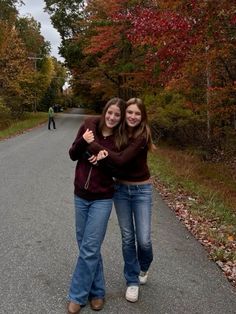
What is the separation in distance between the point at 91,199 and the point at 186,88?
12.1 m

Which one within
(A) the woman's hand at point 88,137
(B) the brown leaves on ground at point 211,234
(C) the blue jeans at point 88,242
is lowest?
Answer: (B) the brown leaves on ground at point 211,234

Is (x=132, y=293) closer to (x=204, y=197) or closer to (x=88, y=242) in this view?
(x=88, y=242)

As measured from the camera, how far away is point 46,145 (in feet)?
65.9

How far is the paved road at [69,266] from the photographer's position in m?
4.34

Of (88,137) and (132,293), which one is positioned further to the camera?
(132,293)

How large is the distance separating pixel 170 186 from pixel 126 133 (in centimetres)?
724

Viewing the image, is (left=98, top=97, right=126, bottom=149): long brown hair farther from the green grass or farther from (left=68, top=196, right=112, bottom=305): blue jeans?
the green grass

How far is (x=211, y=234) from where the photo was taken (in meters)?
7.11

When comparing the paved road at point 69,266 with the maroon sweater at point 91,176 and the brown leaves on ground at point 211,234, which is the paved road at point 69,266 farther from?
the maroon sweater at point 91,176

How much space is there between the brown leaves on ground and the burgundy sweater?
Answer: 1.92 meters

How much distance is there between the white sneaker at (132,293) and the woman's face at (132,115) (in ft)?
5.29

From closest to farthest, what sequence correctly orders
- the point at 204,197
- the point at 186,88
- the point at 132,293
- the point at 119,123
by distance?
the point at 119,123 → the point at 132,293 → the point at 204,197 → the point at 186,88

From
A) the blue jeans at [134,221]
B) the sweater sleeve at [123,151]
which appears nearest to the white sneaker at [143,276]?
the blue jeans at [134,221]

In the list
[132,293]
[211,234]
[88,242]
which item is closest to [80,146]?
[88,242]
